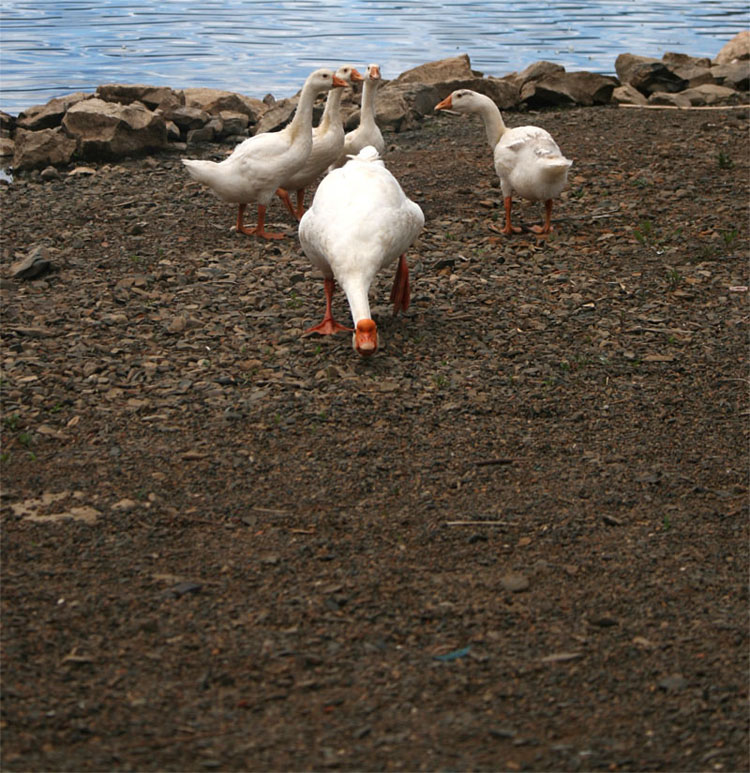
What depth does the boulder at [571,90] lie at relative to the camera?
1399 cm

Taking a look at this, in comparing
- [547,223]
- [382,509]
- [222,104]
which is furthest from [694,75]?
[382,509]

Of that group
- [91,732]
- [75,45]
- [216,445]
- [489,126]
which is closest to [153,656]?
[91,732]

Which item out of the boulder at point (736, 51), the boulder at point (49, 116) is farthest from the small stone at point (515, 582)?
the boulder at point (736, 51)

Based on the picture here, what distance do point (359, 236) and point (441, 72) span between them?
32.4ft

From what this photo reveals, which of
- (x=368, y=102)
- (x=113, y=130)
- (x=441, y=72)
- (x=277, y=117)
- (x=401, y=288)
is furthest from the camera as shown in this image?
(x=441, y=72)

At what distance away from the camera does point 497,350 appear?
643 cm

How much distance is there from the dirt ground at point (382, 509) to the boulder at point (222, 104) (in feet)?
21.8

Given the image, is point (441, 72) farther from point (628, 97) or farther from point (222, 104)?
point (222, 104)

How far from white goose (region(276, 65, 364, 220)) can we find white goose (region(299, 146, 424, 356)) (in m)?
2.12

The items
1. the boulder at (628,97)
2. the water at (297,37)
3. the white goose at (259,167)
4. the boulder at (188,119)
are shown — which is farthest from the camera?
the water at (297,37)

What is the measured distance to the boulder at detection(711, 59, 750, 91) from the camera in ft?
48.0

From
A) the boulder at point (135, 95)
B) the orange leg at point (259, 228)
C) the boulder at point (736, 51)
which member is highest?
the boulder at point (736, 51)

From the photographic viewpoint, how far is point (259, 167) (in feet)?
27.9

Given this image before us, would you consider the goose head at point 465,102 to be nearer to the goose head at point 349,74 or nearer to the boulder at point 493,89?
the goose head at point 349,74
